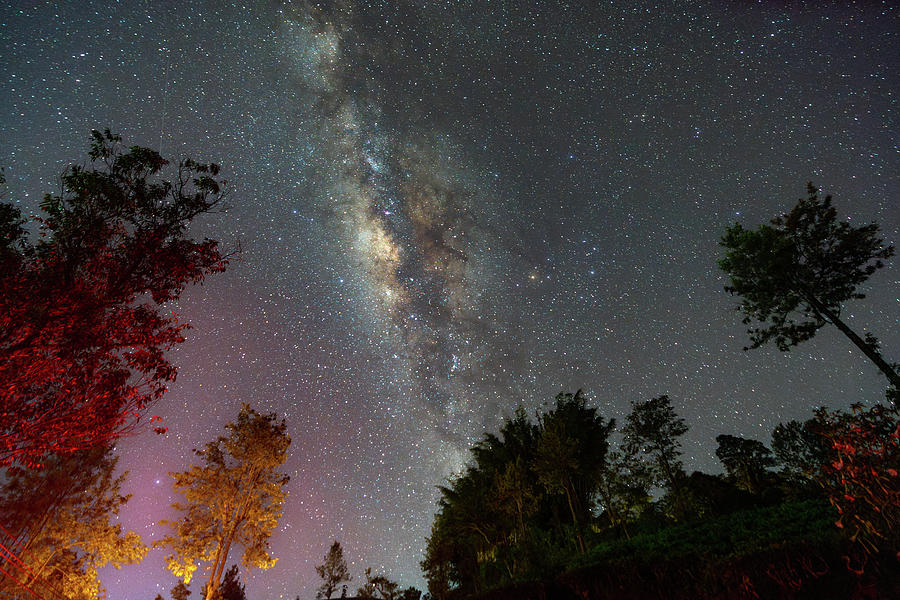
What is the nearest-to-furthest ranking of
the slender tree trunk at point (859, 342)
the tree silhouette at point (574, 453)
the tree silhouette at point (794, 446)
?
the slender tree trunk at point (859, 342), the tree silhouette at point (574, 453), the tree silhouette at point (794, 446)

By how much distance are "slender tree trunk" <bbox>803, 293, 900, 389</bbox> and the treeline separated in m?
7.02

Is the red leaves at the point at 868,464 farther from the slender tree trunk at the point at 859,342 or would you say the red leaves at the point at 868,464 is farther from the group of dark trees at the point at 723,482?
the slender tree trunk at the point at 859,342

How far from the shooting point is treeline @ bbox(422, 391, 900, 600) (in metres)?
5.20

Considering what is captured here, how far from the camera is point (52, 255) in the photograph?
931 centimetres

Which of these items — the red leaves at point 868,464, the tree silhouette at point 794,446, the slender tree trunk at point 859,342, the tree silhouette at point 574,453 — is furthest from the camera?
the tree silhouette at point 794,446

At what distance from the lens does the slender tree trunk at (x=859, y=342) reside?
57.2ft

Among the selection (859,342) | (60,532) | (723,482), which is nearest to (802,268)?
(859,342)

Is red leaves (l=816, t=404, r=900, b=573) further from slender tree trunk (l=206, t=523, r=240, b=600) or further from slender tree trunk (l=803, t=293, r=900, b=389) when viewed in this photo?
slender tree trunk (l=206, t=523, r=240, b=600)

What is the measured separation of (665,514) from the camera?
30.0 metres

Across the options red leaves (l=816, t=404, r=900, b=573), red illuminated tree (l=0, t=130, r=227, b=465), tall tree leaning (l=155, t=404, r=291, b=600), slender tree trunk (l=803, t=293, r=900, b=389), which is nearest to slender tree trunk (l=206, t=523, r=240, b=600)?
tall tree leaning (l=155, t=404, r=291, b=600)

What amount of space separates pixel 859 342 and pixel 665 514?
19.3 meters

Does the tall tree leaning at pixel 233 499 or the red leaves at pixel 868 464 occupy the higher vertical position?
the tall tree leaning at pixel 233 499

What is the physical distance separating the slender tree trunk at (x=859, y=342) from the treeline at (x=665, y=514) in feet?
23.0

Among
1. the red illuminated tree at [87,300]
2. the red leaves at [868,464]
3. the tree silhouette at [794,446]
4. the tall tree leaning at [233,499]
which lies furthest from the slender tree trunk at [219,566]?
the tree silhouette at [794,446]
